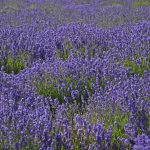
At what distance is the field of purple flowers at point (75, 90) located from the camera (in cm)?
301

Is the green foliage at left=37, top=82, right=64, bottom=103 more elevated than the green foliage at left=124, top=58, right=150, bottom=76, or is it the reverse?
the green foliage at left=124, top=58, right=150, bottom=76

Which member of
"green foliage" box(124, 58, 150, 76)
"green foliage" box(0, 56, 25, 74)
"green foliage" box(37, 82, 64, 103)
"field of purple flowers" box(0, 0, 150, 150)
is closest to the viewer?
"field of purple flowers" box(0, 0, 150, 150)

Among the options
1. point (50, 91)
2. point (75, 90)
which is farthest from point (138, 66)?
point (50, 91)

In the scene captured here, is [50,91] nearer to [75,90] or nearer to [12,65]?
[75,90]

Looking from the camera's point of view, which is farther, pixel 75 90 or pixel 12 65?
pixel 12 65

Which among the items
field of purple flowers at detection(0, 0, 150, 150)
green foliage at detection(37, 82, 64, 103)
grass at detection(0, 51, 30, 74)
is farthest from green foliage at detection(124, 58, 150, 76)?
grass at detection(0, 51, 30, 74)

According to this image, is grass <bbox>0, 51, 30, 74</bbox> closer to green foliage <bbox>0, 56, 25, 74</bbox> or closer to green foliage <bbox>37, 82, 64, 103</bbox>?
green foliage <bbox>0, 56, 25, 74</bbox>

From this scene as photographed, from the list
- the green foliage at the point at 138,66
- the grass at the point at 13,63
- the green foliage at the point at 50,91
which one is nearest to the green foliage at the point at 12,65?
the grass at the point at 13,63

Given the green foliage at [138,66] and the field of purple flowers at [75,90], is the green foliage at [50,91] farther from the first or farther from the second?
the green foliage at [138,66]

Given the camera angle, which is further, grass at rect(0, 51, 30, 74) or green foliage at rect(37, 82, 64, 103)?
grass at rect(0, 51, 30, 74)

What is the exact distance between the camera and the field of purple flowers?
3015 mm

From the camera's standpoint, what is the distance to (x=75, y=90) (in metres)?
4.38

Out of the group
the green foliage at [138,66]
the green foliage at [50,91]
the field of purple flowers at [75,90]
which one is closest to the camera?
the field of purple flowers at [75,90]

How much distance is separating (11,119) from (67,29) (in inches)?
159
